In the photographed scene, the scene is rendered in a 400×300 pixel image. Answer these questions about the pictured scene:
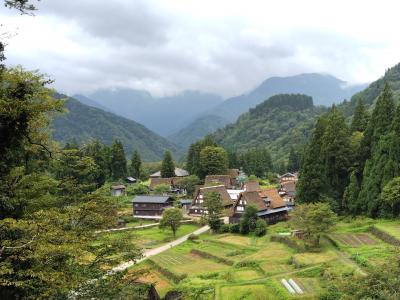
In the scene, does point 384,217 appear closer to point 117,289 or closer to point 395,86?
point 117,289

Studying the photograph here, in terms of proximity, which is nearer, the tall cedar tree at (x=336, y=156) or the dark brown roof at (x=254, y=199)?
the tall cedar tree at (x=336, y=156)

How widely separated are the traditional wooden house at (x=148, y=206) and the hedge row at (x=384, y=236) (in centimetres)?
2867

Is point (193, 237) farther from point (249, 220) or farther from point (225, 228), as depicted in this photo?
point (249, 220)

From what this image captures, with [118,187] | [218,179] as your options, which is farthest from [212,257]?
[118,187]

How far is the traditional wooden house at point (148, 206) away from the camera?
54.4 metres

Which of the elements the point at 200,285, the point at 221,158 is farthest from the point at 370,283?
the point at 221,158

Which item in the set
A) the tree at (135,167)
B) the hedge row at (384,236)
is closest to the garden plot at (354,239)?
the hedge row at (384,236)

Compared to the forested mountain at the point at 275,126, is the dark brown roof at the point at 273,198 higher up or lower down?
lower down

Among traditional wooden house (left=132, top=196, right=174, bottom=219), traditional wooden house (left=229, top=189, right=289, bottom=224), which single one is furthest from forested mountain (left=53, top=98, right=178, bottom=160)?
traditional wooden house (left=229, top=189, right=289, bottom=224)

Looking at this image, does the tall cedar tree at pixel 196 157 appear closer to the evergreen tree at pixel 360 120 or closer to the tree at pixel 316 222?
the evergreen tree at pixel 360 120

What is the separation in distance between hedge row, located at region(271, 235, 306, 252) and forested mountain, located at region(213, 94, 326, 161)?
84.9 metres

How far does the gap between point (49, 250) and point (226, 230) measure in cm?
3491

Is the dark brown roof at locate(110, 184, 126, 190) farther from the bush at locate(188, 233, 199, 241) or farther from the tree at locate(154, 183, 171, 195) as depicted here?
the bush at locate(188, 233, 199, 241)

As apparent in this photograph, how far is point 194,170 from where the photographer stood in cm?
6950
